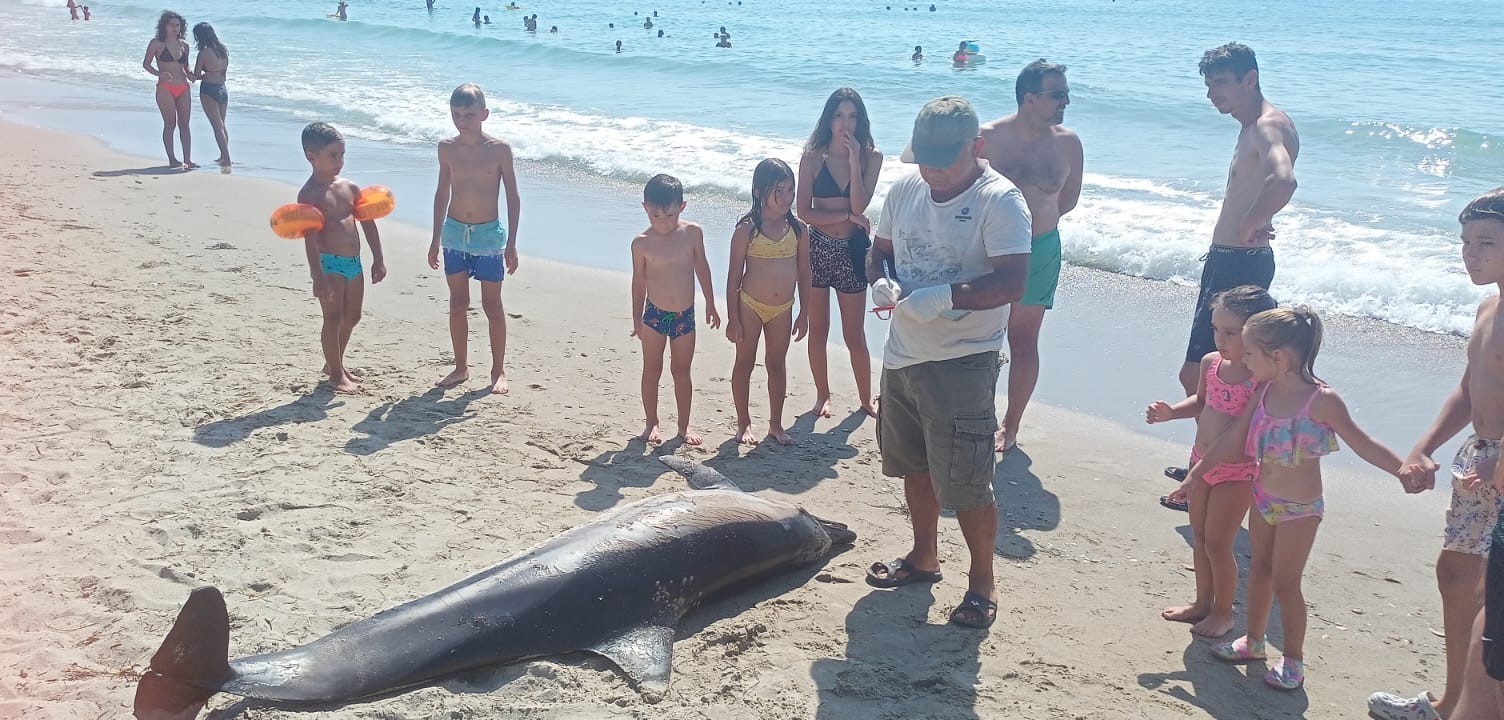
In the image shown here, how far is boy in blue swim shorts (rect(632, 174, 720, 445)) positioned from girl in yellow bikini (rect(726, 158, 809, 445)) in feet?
0.64

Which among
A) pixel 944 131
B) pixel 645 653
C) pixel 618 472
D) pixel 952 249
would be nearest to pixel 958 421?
pixel 952 249

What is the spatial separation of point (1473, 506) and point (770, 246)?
352 centimetres

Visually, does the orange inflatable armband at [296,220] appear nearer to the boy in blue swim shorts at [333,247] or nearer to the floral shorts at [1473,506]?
the boy in blue swim shorts at [333,247]

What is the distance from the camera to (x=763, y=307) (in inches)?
246

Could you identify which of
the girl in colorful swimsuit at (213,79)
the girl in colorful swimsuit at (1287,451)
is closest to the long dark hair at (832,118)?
the girl in colorful swimsuit at (1287,451)

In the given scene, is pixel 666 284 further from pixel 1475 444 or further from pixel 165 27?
pixel 165 27

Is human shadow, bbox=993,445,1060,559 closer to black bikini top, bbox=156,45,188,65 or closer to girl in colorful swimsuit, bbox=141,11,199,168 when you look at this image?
girl in colorful swimsuit, bbox=141,11,199,168

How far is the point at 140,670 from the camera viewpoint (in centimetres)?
393

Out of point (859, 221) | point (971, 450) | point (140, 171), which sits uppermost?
point (859, 221)

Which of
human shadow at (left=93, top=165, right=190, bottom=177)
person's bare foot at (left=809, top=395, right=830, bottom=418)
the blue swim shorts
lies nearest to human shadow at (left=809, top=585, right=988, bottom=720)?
person's bare foot at (left=809, top=395, right=830, bottom=418)

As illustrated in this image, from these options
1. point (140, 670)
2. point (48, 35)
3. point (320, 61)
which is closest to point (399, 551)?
point (140, 670)

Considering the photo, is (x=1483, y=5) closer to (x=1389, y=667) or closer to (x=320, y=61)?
(x=320, y=61)

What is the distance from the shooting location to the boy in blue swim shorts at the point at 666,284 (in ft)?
19.8

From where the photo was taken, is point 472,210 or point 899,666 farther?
point 472,210
